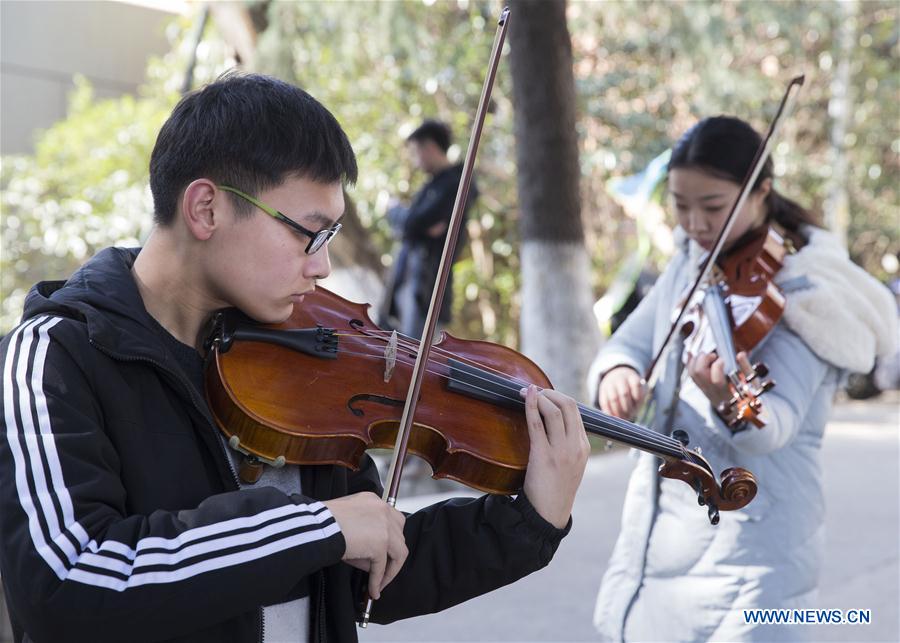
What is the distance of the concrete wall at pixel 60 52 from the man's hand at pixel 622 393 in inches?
452

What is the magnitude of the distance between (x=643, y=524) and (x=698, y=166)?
818mm

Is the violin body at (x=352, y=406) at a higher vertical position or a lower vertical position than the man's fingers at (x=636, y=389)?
higher

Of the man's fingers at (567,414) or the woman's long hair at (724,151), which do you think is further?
the woman's long hair at (724,151)

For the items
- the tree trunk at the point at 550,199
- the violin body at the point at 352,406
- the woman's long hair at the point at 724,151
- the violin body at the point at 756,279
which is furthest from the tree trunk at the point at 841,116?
the violin body at the point at 352,406

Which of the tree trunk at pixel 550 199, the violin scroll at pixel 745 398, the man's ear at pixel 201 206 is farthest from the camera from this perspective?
the tree trunk at pixel 550 199

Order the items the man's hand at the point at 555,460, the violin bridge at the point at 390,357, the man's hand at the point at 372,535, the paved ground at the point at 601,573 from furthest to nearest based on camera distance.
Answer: the paved ground at the point at 601,573, the violin bridge at the point at 390,357, the man's hand at the point at 555,460, the man's hand at the point at 372,535

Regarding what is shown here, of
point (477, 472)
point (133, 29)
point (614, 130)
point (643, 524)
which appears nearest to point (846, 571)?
point (643, 524)

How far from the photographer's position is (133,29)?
13023 millimetres

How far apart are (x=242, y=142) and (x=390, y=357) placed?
0.45 m

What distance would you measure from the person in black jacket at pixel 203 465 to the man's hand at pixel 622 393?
0.72 m

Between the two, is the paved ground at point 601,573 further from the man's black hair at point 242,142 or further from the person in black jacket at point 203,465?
the man's black hair at point 242,142

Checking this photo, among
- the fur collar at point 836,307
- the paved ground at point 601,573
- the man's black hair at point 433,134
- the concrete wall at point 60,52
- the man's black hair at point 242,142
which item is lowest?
the paved ground at point 601,573

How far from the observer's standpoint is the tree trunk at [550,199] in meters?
6.42

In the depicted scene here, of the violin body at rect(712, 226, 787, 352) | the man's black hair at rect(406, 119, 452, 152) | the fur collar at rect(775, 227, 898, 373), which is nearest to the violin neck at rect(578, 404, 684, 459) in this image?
the violin body at rect(712, 226, 787, 352)
